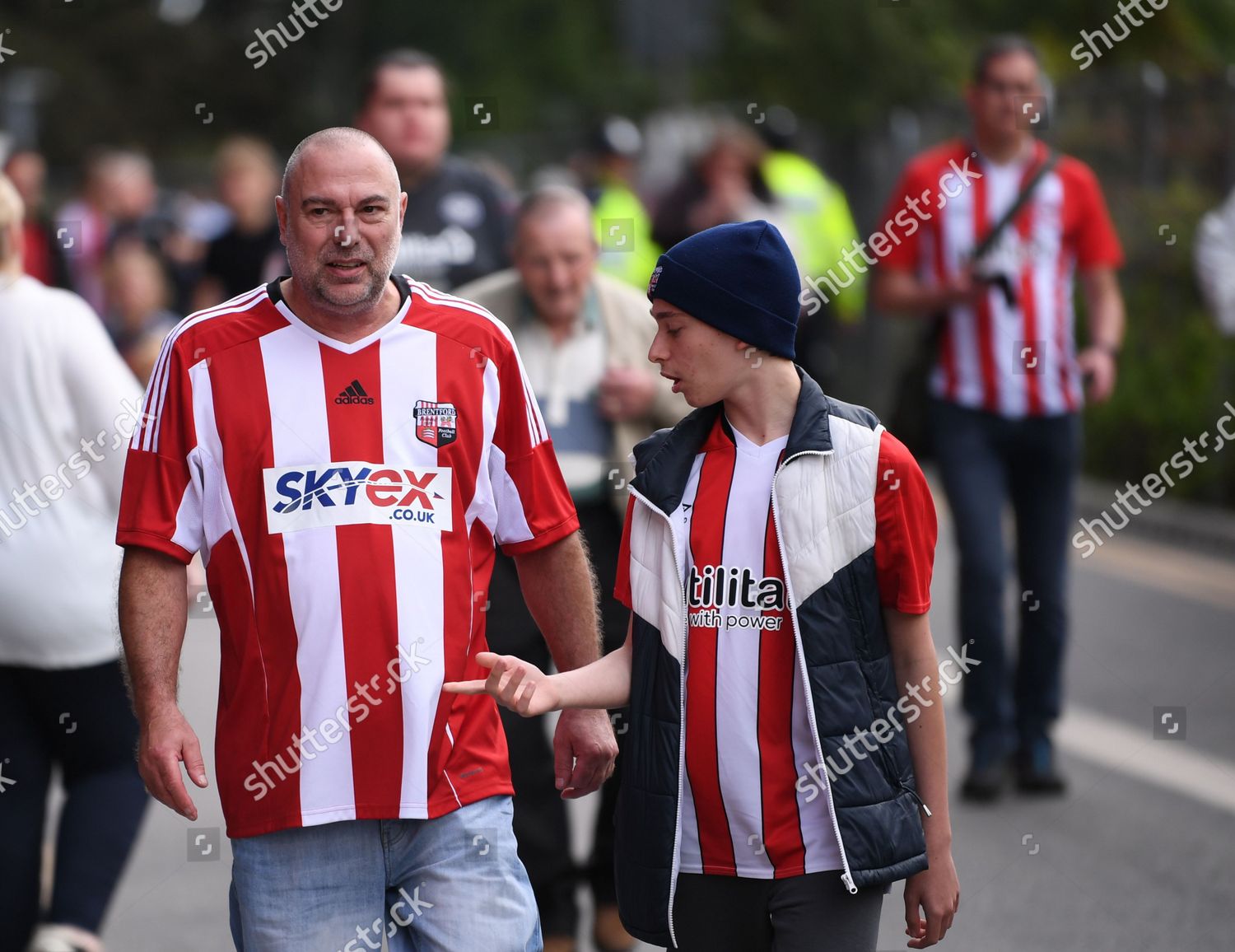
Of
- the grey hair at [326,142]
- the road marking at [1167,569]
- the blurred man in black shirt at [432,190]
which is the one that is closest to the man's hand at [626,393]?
the blurred man in black shirt at [432,190]

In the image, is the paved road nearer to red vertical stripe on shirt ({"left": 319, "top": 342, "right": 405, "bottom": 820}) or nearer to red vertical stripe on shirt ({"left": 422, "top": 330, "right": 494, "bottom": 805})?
red vertical stripe on shirt ({"left": 422, "top": 330, "right": 494, "bottom": 805})

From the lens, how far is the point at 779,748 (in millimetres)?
3402

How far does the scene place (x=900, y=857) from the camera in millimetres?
3393

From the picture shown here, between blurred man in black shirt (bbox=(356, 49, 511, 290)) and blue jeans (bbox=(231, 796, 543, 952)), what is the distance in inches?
114

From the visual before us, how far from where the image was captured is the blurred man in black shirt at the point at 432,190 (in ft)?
20.4

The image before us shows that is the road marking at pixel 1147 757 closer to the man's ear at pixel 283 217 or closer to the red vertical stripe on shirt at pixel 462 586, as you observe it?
the red vertical stripe on shirt at pixel 462 586

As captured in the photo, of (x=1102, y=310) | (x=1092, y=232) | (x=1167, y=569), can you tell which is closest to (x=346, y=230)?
(x=1092, y=232)

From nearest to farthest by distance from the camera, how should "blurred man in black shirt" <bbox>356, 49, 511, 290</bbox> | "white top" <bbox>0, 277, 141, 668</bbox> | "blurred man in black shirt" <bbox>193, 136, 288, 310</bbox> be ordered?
1. "white top" <bbox>0, 277, 141, 668</bbox>
2. "blurred man in black shirt" <bbox>356, 49, 511, 290</bbox>
3. "blurred man in black shirt" <bbox>193, 136, 288, 310</bbox>

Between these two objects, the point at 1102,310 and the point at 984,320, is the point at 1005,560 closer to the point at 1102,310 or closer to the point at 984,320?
the point at 984,320

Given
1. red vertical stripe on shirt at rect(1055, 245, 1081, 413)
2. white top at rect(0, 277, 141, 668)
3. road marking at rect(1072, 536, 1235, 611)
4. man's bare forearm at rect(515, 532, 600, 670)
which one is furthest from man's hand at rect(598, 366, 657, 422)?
road marking at rect(1072, 536, 1235, 611)

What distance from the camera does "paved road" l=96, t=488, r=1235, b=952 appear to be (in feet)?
19.3

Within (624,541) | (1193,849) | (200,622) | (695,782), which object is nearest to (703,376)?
(624,541)

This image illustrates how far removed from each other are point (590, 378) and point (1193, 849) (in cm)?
271

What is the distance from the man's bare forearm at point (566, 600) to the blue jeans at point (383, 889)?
0.39 meters
